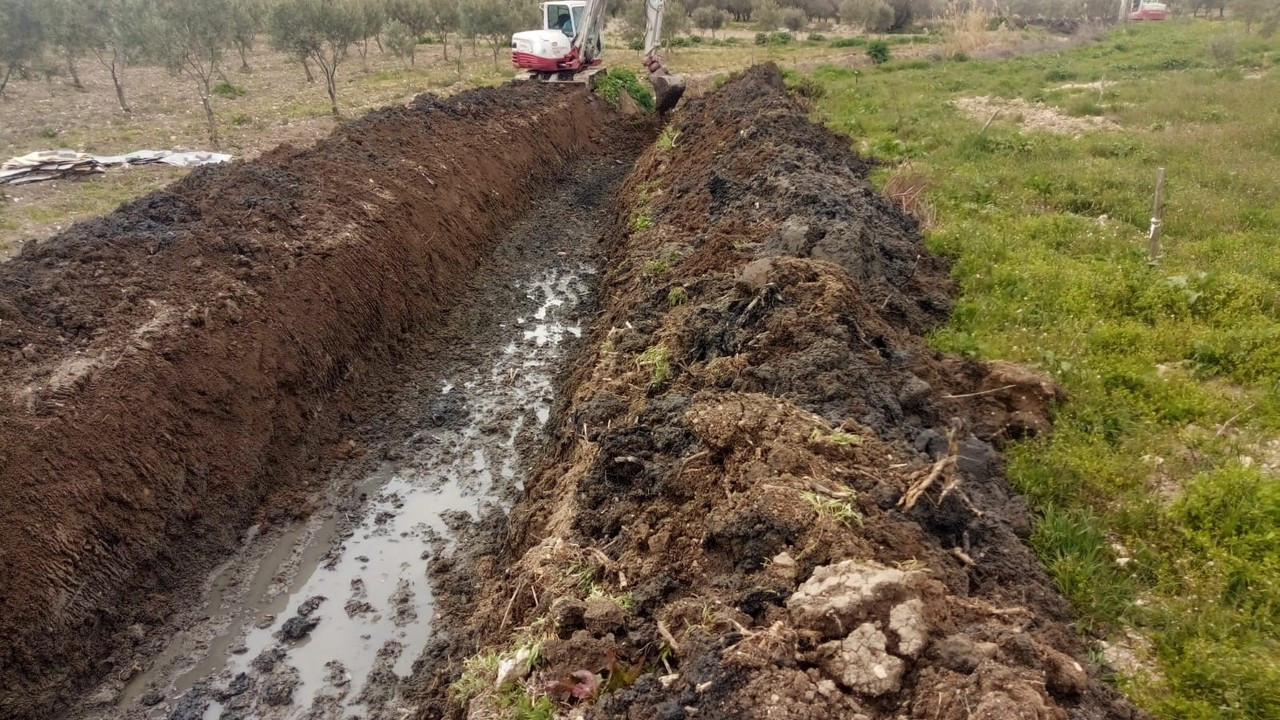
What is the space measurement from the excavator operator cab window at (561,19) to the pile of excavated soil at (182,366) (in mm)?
11596

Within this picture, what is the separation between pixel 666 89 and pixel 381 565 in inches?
751

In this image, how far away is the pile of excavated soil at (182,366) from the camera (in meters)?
6.02

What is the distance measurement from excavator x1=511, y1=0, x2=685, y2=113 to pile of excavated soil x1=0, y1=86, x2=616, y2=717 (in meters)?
9.93

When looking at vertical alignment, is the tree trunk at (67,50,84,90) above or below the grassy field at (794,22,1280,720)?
above

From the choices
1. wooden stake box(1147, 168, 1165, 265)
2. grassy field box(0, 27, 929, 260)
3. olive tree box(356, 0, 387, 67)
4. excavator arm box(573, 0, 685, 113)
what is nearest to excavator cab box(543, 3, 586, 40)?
excavator arm box(573, 0, 685, 113)

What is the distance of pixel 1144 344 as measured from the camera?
24.7 ft

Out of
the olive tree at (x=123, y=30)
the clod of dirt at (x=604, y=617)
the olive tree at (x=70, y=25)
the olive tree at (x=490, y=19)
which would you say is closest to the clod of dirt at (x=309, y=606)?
the clod of dirt at (x=604, y=617)

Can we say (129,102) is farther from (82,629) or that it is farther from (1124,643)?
(1124,643)

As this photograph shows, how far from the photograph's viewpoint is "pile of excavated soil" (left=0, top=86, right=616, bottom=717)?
237 inches

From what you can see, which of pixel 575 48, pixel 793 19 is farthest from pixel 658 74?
pixel 793 19

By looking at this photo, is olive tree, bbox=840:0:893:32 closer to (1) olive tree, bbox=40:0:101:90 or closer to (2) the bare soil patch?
(2) the bare soil patch

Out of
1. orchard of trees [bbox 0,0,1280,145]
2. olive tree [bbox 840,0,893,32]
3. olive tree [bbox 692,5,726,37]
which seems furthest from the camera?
olive tree [bbox 840,0,893,32]

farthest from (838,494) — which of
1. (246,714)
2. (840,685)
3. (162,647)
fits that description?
(162,647)

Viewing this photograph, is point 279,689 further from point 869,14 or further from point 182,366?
point 869,14
